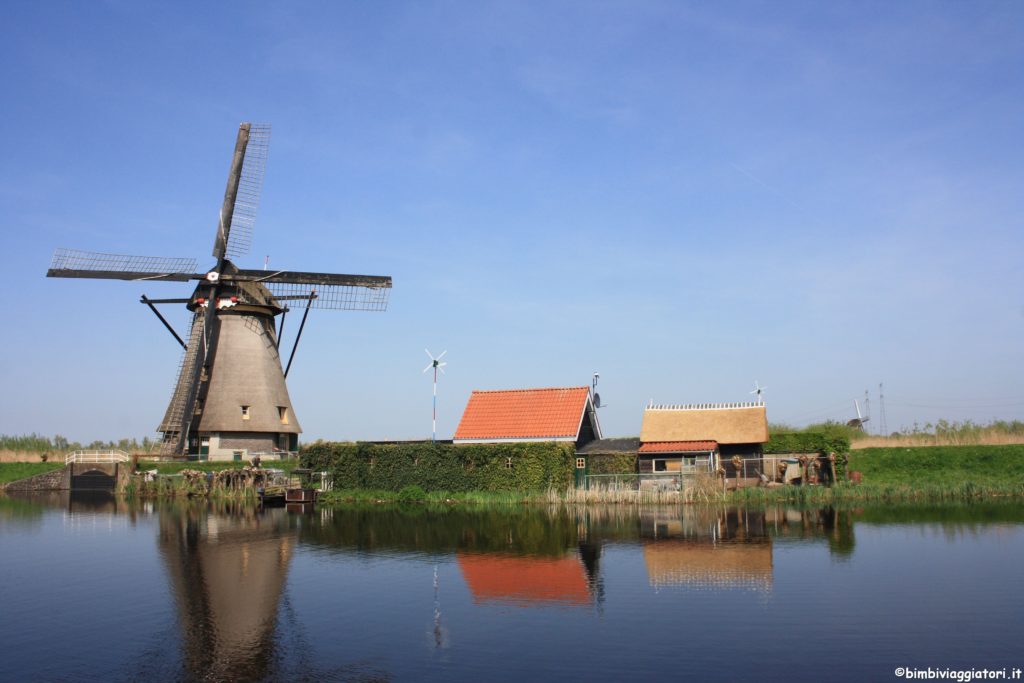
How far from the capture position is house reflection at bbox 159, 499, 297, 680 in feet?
41.0

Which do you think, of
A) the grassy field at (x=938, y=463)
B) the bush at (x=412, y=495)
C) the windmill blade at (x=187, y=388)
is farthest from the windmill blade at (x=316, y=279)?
the grassy field at (x=938, y=463)

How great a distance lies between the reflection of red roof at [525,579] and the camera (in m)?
16.3

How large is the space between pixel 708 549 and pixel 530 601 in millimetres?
6884

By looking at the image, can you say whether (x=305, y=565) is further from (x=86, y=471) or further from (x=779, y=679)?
(x=86, y=471)

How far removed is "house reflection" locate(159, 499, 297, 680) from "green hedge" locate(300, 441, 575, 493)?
7.61 metres

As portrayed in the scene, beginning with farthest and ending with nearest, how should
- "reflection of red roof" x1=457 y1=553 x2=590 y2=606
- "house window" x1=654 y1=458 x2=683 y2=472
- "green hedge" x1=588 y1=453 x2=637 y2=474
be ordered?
"green hedge" x1=588 y1=453 x2=637 y2=474 → "house window" x1=654 y1=458 x2=683 y2=472 → "reflection of red roof" x1=457 y1=553 x2=590 y2=606

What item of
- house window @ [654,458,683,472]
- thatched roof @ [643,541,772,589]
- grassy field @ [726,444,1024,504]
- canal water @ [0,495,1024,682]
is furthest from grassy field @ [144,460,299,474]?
thatched roof @ [643,541,772,589]

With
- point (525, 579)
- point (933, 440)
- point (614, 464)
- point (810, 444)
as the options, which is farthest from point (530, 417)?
point (933, 440)

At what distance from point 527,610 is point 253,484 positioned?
29.1m

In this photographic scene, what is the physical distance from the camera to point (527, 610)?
602 inches

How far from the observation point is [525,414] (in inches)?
1625

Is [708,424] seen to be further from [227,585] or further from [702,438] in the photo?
[227,585]

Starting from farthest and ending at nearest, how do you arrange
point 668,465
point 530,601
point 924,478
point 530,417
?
point 530,417 → point 924,478 → point 668,465 → point 530,601

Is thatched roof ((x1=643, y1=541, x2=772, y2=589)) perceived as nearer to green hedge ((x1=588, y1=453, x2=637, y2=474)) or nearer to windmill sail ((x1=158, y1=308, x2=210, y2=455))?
green hedge ((x1=588, y1=453, x2=637, y2=474))
